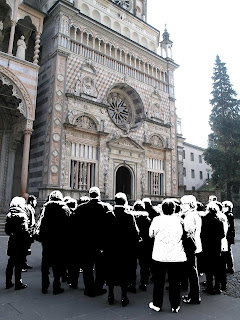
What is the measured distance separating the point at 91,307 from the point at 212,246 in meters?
2.72

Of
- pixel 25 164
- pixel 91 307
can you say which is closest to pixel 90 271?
pixel 91 307

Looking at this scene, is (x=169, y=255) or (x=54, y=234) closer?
(x=169, y=255)

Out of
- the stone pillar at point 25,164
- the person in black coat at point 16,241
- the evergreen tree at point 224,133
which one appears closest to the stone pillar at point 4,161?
the stone pillar at point 25,164

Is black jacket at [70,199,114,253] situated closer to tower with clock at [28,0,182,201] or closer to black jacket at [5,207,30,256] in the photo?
black jacket at [5,207,30,256]

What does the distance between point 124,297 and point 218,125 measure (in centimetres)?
2927

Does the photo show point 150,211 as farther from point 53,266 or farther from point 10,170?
point 10,170

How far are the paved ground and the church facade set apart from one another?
11.7 meters

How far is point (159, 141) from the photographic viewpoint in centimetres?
2438

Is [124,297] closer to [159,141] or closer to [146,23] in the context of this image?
[159,141]

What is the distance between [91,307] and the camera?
4277 mm

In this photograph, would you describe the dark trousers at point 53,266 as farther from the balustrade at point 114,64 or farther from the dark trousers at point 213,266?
the balustrade at point 114,64

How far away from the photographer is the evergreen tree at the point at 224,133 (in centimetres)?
2809

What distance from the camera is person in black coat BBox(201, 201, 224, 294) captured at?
5.22 m

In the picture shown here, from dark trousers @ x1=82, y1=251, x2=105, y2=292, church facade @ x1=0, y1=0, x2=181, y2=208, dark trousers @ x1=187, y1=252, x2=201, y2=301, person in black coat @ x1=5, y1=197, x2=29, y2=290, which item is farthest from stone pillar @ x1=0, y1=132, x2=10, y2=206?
dark trousers @ x1=187, y1=252, x2=201, y2=301
